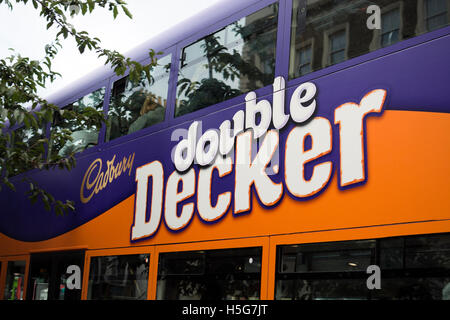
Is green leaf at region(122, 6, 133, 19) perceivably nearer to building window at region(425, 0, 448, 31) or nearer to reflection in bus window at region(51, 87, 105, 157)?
reflection in bus window at region(51, 87, 105, 157)

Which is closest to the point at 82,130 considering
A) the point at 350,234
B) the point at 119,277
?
the point at 119,277

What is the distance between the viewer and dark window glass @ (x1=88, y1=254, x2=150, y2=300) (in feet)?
19.4

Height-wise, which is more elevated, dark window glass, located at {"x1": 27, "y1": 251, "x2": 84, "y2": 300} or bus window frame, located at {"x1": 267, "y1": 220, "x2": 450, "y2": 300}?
bus window frame, located at {"x1": 267, "y1": 220, "x2": 450, "y2": 300}

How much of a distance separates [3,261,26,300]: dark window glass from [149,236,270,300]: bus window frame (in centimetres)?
307

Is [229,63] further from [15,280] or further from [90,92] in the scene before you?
[15,280]

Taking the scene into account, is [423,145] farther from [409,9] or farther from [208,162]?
[208,162]

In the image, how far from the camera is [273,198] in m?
4.70

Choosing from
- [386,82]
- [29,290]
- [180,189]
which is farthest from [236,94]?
[29,290]

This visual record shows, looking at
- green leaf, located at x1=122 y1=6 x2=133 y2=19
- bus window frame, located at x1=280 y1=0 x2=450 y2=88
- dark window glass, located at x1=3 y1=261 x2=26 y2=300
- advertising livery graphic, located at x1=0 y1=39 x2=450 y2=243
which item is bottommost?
dark window glass, located at x1=3 y1=261 x2=26 y2=300

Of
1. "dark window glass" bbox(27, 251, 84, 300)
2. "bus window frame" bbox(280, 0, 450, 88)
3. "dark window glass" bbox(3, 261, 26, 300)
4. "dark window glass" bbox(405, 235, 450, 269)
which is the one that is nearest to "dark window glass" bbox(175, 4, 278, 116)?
"bus window frame" bbox(280, 0, 450, 88)

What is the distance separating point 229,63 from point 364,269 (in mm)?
2330

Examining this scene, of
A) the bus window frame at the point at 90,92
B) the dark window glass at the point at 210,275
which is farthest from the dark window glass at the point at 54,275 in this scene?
the dark window glass at the point at 210,275

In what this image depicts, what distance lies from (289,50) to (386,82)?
3.46 ft

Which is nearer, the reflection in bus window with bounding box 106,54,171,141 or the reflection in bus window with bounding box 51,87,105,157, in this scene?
the reflection in bus window with bounding box 106,54,171,141
